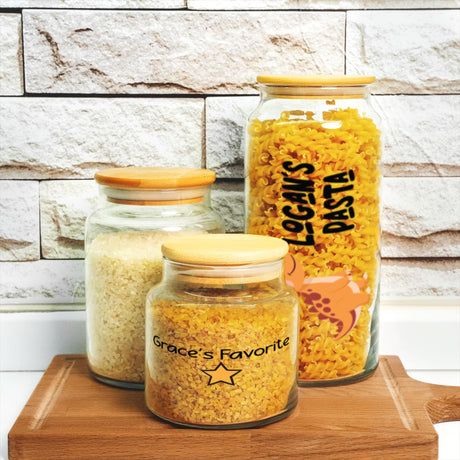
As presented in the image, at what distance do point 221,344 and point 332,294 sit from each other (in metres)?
0.19

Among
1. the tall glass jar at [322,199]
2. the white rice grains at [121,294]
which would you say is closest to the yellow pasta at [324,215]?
the tall glass jar at [322,199]

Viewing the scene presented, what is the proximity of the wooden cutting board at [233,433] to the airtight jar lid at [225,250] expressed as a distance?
183mm

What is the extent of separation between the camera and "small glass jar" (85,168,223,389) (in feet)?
2.84

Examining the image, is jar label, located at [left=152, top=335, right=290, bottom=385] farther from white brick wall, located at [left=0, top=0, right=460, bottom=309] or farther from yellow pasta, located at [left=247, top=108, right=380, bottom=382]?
white brick wall, located at [left=0, top=0, right=460, bottom=309]

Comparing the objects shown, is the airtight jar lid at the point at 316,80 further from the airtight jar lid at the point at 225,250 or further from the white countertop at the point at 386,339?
the white countertop at the point at 386,339

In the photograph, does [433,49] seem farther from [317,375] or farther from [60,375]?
[60,375]

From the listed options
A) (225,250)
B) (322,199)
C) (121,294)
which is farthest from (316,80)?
(121,294)

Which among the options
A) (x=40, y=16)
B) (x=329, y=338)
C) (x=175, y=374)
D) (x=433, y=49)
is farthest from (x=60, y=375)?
(x=433, y=49)

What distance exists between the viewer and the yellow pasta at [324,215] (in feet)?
2.77

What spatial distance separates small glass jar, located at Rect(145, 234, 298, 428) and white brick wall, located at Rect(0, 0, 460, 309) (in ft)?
0.89

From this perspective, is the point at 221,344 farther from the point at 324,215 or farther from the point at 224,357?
the point at 324,215

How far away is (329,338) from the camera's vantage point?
89cm

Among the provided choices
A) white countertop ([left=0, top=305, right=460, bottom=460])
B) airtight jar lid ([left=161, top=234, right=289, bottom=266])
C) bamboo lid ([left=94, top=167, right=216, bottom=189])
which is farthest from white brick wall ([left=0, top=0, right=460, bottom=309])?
airtight jar lid ([left=161, top=234, right=289, bottom=266])

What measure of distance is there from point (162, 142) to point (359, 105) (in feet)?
0.94
